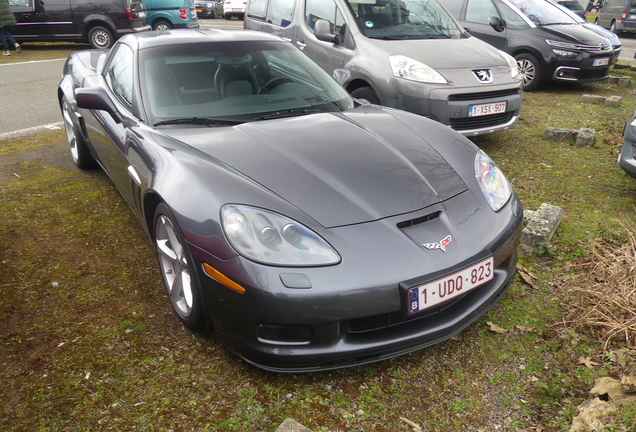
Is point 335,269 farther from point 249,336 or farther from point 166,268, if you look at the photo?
point 166,268

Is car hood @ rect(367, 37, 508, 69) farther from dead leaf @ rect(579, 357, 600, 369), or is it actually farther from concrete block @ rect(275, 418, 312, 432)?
concrete block @ rect(275, 418, 312, 432)

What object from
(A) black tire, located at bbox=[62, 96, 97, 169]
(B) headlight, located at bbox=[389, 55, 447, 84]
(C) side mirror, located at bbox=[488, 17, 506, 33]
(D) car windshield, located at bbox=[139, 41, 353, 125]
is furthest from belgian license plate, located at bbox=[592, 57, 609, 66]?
(A) black tire, located at bbox=[62, 96, 97, 169]

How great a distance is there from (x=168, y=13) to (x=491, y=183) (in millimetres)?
13278

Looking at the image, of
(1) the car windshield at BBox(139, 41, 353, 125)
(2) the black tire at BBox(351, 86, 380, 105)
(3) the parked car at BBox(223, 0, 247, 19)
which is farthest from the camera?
(3) the parked car at BBox(223, 0, 247, 19)

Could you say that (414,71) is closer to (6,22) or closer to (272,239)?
(272,239)

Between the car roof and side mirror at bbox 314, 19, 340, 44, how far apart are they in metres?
1.82

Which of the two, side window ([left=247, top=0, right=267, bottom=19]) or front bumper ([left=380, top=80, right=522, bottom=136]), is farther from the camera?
side window ([left=247, top=0, right=267, bottom=19])

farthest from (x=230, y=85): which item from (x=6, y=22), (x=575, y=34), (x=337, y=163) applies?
(x=6, y=22)

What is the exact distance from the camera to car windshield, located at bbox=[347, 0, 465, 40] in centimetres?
548

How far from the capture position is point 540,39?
7.96 metres

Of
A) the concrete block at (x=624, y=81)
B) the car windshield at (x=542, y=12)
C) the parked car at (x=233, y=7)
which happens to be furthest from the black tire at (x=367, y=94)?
the parked car at (x=233, y=7)

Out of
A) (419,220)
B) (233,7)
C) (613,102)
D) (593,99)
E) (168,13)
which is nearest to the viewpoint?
(419,220)

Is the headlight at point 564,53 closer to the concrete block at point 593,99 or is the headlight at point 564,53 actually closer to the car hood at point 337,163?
the concrete block at point 593,99

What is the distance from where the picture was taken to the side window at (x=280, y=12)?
6.25 m
